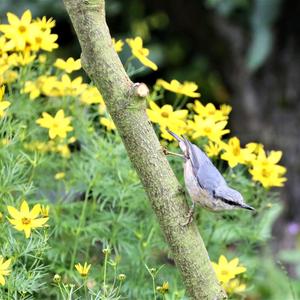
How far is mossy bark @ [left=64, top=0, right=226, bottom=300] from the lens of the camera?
155cm

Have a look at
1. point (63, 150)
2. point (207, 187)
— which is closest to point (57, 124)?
point (63, 150)

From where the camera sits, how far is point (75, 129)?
2.13m

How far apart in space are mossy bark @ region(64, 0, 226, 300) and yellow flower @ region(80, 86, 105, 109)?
0.43m

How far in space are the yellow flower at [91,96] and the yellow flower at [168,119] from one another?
163 millimetres

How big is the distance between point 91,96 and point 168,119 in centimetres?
25

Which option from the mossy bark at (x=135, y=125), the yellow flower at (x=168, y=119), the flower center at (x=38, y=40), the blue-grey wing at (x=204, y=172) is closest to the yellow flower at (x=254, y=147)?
the yellow flower at (x=168, y=119)

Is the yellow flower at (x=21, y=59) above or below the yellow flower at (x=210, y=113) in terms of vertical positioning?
above

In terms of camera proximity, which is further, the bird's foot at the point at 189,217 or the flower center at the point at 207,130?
the flower center at the point at 207,130

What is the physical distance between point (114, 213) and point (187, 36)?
242 centimetres

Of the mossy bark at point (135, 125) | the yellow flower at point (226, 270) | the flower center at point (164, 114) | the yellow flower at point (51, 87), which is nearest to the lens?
the mossy bark at point (135, 125)

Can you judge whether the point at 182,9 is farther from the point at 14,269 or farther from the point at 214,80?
the point at 14,269

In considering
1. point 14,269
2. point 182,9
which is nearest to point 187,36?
point 182,9

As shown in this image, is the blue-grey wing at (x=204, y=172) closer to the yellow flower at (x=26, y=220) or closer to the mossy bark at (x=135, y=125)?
the mossy bark at (x=135, y=125)

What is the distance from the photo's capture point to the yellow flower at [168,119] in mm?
1885
